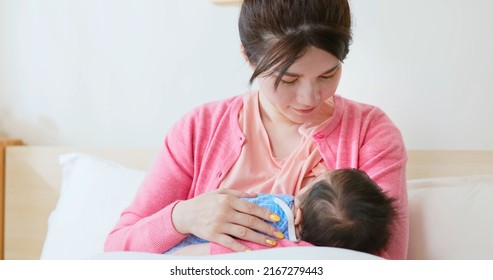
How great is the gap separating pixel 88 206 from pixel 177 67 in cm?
50

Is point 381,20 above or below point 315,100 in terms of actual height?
above

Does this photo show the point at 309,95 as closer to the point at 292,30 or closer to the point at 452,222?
the point at 292,30

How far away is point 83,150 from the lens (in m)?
2.00

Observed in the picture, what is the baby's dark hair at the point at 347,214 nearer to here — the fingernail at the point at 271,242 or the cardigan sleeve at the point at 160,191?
the fingernail at the point at 271,242

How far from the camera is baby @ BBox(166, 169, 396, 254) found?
3.55 feet

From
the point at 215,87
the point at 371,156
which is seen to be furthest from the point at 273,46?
the point at 215,87

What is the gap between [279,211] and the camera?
3.75ft

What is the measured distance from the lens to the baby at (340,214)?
1081mm

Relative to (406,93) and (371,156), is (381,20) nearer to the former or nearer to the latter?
(406,93)

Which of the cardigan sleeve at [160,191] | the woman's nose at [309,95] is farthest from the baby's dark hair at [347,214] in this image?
the cardigan sleeve at [160,191]

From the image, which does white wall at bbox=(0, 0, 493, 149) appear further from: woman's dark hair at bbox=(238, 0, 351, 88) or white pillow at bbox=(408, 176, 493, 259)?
woman's dark hair at bbox=(238, 0, 351, 88)

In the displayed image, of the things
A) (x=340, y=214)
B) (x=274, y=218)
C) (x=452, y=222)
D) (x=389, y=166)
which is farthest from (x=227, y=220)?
(x=452, y=222)

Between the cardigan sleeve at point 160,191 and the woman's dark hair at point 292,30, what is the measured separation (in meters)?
0.30

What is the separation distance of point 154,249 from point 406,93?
30.8 inches
